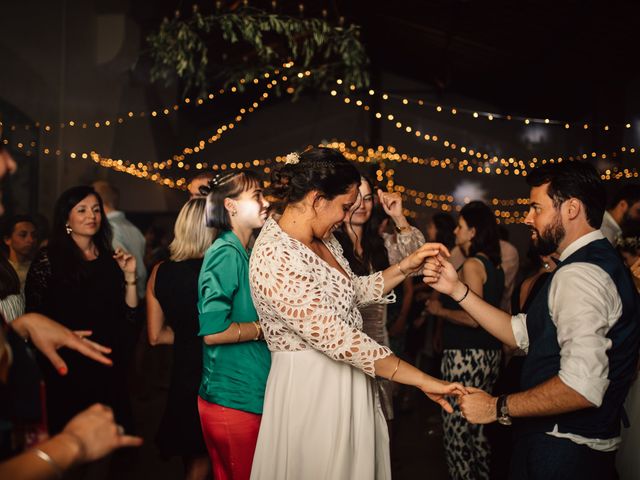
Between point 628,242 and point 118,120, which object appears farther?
point 118,120

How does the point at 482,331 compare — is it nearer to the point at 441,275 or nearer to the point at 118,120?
the point at 441,275

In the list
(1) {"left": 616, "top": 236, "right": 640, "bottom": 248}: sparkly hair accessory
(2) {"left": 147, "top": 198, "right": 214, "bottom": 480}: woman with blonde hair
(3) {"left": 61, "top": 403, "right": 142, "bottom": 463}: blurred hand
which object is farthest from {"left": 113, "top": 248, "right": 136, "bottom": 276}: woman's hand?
(1) {"left": 616, "top": 236, "right": 640, "bottom": 248}: sparkly hair accessory

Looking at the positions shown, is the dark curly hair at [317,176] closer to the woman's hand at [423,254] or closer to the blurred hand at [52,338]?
the woman's hand at [423,254]

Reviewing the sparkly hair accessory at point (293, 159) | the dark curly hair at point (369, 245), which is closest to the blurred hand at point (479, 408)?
the sparkly hair accessory at point (293, 159)

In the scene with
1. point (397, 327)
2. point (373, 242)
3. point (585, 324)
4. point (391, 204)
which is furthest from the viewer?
point (397, 327)

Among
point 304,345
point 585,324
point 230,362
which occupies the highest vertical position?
point 585,324

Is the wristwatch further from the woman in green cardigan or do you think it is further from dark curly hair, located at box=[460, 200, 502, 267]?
dark curly hair, located at box=[460, 200, 502, 267]

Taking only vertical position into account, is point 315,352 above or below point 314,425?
above

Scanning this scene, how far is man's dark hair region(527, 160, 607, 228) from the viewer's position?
Answer: 1.95 meters

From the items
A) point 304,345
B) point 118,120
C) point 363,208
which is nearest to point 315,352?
point 304,345

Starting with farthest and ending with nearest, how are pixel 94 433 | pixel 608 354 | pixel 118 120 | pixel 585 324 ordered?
pixel 118 120
pixel 608 354
pixel 585 324
pixel 94 433

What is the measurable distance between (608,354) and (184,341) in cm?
171

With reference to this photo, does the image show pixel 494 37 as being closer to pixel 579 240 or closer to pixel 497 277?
pixel 497 277

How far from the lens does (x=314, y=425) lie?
79.3 inches
